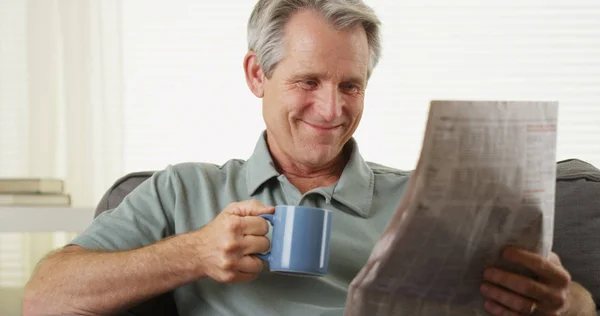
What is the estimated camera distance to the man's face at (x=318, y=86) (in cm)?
166

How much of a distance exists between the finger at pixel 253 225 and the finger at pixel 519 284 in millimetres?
392

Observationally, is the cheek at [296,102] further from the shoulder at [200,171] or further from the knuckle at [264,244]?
the knuckle at [264,244]

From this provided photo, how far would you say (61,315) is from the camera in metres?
1.48

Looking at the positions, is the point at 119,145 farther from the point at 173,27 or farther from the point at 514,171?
the point at 514,171

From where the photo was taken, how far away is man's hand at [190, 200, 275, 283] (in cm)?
133

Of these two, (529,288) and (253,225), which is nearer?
(529,288)

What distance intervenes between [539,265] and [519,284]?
42mm

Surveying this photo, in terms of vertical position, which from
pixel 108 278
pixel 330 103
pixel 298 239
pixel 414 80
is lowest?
pixel 108 278

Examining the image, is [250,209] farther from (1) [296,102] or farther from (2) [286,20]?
(2) [286,20]

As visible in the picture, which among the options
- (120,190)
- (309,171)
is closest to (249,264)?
(309,171)

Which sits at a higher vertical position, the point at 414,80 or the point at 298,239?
the point at 414,80

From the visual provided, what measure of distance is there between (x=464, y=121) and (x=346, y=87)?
28.3 inches

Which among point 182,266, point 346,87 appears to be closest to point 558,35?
point 346,87

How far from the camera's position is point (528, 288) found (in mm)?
1184
